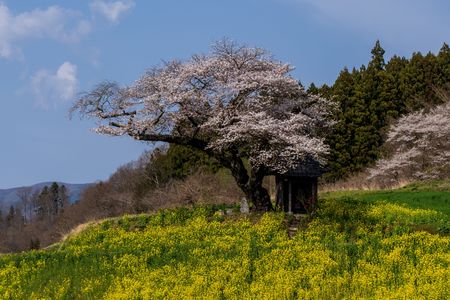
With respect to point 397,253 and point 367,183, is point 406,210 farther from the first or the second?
point 367,183

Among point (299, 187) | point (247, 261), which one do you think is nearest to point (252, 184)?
point (299, 187)

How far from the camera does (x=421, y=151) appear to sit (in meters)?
48.7

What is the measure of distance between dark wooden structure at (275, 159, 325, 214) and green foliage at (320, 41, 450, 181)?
2421 cm

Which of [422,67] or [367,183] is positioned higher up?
[422,67]

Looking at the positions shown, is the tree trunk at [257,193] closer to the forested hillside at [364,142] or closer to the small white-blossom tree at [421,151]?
the forested hillside at [364,142]

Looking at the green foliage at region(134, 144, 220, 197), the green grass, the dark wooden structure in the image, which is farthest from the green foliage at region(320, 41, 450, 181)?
the dark wooden structure

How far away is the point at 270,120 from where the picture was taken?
90.3ft

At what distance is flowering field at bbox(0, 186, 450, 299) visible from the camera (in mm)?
13414

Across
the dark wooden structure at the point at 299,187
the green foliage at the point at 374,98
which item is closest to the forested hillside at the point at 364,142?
the green foliage at the point at 374,98

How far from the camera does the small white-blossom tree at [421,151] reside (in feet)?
155

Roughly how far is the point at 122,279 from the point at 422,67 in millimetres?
49301

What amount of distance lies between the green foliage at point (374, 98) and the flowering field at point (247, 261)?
25.2m

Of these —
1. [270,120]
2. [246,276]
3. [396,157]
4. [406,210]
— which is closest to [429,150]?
[396,157]

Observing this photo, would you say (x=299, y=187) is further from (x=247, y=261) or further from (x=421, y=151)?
(x=421, y=151)
